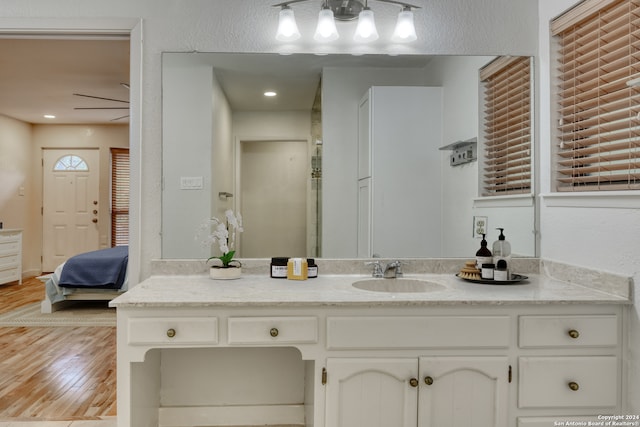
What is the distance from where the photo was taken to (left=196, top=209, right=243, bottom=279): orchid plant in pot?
2.13 m

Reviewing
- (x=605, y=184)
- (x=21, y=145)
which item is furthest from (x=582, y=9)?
(x=21, y=145)

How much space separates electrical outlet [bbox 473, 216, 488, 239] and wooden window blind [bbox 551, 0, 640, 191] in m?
0.37

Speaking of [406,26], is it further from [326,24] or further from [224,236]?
[224,236]

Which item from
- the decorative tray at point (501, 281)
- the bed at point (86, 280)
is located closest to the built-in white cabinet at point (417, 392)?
the decorative tray at point (501, 281)

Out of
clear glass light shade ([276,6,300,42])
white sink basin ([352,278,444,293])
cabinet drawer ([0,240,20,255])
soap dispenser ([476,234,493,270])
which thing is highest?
clear glass light shade ([276,6,300,42])

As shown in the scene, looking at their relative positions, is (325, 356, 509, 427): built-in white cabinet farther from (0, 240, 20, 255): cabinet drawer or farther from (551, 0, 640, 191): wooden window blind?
(0, 240, 20, 255): cabinet drawer

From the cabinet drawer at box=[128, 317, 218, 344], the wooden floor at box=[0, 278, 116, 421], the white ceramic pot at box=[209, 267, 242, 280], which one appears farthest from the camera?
the wooden floor at box=[0, 278, 116, 421]

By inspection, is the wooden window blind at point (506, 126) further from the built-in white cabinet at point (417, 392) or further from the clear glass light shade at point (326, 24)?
the built-in white cabinet at point (417, 392)

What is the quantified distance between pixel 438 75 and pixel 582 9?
0.65 m

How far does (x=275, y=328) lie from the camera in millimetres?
1687

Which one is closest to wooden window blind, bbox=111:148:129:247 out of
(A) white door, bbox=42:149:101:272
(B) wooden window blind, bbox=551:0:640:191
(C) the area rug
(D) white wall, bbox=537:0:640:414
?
(A) white door, bbox=42:149:101:272

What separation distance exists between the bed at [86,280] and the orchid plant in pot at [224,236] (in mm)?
2735

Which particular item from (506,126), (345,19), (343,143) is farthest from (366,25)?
(506,126)

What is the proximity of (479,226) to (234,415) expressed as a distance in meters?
1.51
